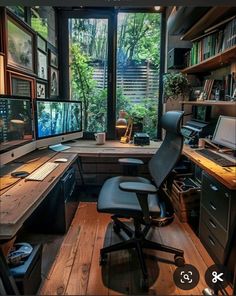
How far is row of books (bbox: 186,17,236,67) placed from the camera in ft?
7.11

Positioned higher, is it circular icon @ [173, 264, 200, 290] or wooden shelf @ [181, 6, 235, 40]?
wooden shelf @ [181, 6, 235, 40]

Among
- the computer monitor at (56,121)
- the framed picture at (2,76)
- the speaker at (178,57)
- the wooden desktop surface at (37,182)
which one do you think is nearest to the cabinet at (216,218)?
the wooden desktop surface at (37,182)

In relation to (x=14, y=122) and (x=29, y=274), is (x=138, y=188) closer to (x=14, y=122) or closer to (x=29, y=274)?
(x=29, y=274)

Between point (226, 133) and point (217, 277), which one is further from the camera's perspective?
point (226, 133)

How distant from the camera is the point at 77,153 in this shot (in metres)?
2.71

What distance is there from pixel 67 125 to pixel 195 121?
1.47 meters

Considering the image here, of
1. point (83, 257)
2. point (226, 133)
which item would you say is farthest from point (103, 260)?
point (226, 133)

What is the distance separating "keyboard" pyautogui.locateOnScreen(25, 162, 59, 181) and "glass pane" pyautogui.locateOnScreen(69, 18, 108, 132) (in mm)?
1616

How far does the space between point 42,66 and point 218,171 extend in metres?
2.09

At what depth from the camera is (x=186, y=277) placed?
1.94 metres

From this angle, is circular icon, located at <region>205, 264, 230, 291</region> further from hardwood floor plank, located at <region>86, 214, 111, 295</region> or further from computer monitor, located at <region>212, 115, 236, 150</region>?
computer monitor, located at <region>212, 115, 236, 150</region>

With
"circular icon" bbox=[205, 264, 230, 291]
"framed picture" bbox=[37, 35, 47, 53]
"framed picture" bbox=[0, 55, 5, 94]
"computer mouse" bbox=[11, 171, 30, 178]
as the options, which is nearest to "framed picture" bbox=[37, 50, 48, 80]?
"framed picture" bbox=[37, 35, 47, 53]

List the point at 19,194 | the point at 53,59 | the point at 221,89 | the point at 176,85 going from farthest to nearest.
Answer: the point at 53,59 < the point at 176,85 < the point at 221,89 < the point at 19,194

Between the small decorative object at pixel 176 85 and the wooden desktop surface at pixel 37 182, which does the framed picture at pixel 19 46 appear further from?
the small decorative object at pixel 176 85
